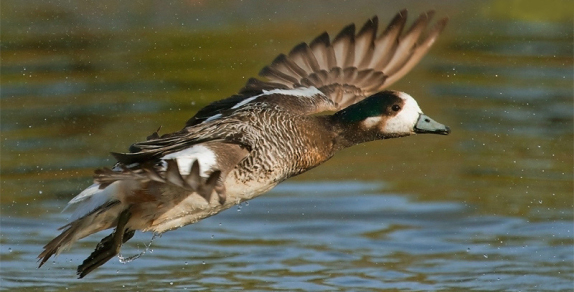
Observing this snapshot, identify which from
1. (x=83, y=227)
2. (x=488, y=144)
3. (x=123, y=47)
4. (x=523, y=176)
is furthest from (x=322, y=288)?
(x=123, y=47)

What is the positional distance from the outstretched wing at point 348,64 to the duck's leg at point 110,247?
160 cm

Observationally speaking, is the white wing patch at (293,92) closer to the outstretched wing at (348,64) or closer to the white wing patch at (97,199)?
the outstretched wing at (348,64)

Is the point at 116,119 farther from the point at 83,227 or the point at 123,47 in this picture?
the point at 83,227

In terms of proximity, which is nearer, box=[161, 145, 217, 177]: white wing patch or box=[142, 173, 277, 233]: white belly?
box=[161, 145, 217, 177]: white wing patch

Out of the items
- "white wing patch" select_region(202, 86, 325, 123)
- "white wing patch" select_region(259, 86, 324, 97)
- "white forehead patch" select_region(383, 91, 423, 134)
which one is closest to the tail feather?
"white wing patch" select_region(202, 86, 325, 123)

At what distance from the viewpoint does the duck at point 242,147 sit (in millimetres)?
6617

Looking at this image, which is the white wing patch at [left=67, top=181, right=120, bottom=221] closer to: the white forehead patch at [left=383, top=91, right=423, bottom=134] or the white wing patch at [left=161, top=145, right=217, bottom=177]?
the white wing patch at [left=161, top=145, right=217, bottom=177]

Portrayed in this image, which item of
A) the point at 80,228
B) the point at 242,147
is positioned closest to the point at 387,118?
the point at 242,147

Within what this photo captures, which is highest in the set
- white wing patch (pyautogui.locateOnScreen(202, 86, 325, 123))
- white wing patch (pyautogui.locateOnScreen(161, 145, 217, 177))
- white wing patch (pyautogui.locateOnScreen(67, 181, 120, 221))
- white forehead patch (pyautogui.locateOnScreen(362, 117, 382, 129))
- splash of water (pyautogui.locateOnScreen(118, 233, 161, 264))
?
white wing patch (pyautogui.locateOnScreen(202, 86, 325, 123))

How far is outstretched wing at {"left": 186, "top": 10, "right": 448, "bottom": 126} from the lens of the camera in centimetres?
828

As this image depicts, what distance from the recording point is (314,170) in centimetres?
1063

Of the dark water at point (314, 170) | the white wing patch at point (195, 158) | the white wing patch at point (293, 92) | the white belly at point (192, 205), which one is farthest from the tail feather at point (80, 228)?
the white wing patch at point (293, 92)

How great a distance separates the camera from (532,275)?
26.0 ft

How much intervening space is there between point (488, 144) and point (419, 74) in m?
2.22
